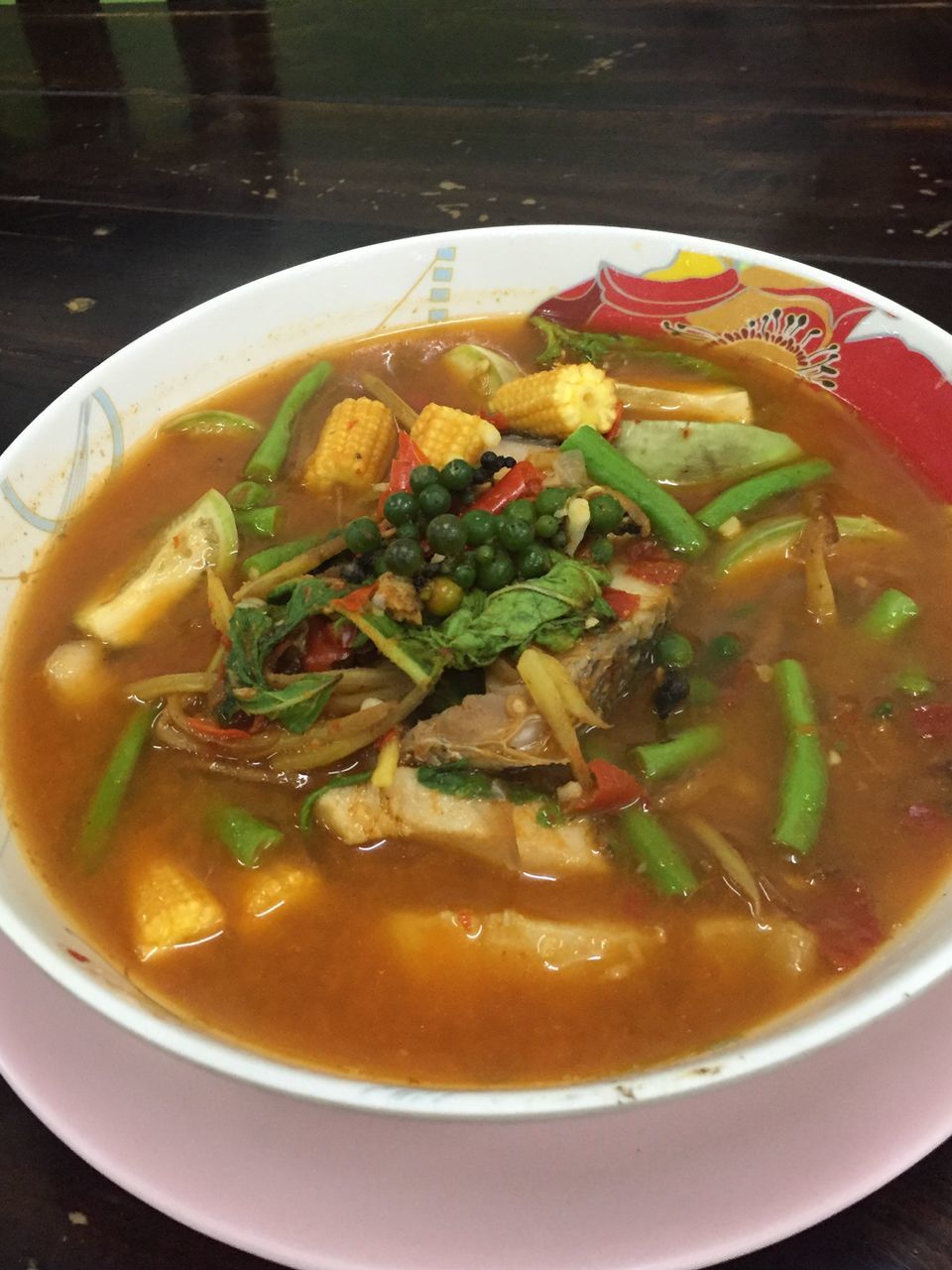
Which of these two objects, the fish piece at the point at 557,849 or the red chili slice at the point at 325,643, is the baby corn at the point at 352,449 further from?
the fish piece at the point at 557,849

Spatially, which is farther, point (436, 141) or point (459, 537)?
point (436, 141)

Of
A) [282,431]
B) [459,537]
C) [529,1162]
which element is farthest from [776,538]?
[529,1162]

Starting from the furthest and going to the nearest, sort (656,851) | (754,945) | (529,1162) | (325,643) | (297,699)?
(325,643) → (297,699) → (656,851) → (754,945) → (529,1162)

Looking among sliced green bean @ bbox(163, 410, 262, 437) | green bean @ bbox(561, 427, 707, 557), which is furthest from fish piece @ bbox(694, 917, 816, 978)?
sliced green bean @ bbox(163, 410, 262, 437)

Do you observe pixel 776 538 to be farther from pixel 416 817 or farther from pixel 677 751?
pixel 416 817

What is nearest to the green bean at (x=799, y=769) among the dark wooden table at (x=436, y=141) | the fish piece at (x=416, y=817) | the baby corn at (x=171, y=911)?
the fish piece at (x=416, y=817)

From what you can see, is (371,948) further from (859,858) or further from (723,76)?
(723,76)

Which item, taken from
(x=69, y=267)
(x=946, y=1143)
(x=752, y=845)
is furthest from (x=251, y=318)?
(x=946, y=1143)

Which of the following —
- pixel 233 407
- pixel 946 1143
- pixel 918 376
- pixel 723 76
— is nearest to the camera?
pixel 946 1143
